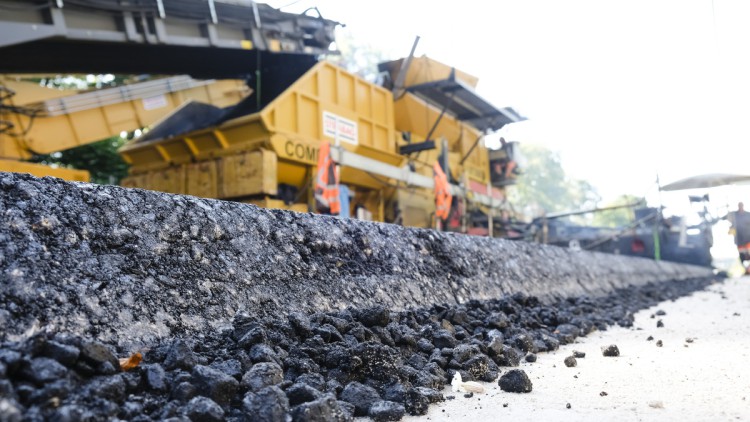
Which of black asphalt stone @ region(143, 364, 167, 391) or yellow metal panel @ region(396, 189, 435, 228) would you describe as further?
yellow metal panel @ region(396, 189, 435, 228)

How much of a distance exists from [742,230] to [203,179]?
463 inches

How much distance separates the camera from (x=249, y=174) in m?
5.91

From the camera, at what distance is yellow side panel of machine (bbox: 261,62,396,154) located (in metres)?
6.31

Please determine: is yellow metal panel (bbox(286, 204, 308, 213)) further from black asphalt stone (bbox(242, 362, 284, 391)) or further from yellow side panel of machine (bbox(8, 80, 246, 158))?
black asphalt stone (bbox(242, 362, 284, 391))

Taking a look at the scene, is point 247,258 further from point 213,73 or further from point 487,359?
point 213,73

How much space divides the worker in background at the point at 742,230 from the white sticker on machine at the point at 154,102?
39.6 feet

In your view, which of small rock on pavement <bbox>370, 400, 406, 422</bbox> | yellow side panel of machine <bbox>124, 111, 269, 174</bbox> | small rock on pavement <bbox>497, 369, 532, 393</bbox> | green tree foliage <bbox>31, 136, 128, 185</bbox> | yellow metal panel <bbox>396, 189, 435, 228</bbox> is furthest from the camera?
green tree foliage <bbox>31, 136, 128, 185</bbox>

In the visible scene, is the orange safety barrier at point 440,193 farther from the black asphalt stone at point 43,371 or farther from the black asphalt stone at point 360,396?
the black asphalt stone at point 43,371

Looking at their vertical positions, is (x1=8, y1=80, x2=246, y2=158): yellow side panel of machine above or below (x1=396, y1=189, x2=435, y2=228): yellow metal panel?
above

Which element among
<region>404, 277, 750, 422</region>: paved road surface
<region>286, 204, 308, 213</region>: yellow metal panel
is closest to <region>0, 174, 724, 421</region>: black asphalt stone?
<region>404, 277, 750, 422</region>: paved road surface

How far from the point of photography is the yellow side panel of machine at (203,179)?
6.22m

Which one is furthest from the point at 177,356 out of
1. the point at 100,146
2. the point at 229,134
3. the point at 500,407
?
the point at 100,146

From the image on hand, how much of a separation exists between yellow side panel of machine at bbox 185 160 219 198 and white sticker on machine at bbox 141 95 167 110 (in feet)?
4.47

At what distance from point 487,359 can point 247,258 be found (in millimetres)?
978
